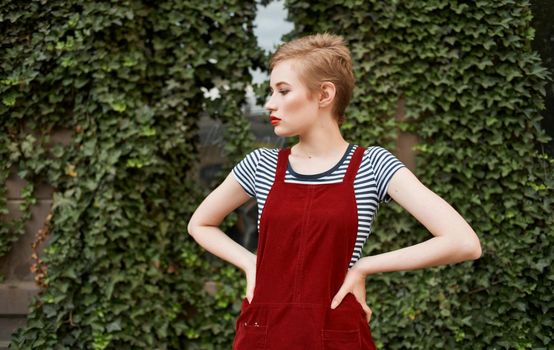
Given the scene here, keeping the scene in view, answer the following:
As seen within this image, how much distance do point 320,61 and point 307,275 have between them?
2.01ft

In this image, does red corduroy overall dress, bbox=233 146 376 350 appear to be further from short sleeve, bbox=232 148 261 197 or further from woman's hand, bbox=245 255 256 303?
short sleeve, bbox=232 148 261 197

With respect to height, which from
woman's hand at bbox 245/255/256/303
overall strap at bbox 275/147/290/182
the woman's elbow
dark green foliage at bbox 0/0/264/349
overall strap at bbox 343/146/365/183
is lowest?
dark green foliage at bbox 0/0/264/349

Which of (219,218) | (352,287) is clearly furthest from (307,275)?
(219,218)

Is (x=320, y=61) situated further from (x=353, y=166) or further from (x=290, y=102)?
(x=353, y=166)

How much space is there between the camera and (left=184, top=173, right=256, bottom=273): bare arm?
7.09 ft

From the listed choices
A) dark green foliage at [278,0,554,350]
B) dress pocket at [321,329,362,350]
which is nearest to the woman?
dress pocket at [321,329,362,350]

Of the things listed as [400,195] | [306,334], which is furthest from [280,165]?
[306,334]

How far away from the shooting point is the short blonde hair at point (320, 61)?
1.97 metres

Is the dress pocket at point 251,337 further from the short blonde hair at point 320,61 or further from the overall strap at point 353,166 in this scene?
the short blonde hair at point 320,61

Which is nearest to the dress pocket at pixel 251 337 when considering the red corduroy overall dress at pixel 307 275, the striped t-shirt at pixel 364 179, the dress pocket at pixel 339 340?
the red corduroy overall dress at pixel 307 275

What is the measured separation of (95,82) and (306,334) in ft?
9.02

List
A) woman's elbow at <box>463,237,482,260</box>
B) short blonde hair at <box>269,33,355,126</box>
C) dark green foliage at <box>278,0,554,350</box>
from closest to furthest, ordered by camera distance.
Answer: woman's elbow at <box>463,237,482,260</box> → short blonde hair at <box>269,33,355,126</box> → dark green foliage at <box>278,0,554,350</box>

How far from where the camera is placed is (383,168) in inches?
75.7

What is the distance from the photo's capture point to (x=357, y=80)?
13.8 ft
